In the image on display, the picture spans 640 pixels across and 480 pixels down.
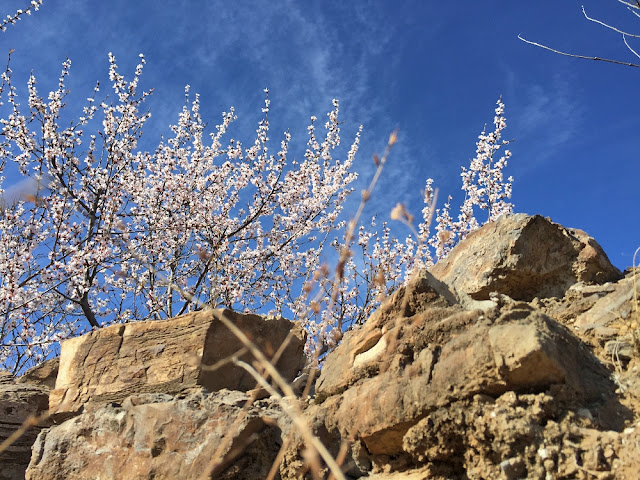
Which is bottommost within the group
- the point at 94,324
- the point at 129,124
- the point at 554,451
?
the point at 554,451

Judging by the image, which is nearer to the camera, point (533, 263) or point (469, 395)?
point (469, 395)

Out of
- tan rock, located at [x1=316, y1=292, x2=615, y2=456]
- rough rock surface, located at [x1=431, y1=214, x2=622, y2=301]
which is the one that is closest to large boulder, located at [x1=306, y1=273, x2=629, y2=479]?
tan rock, located at [x1=316, y1=292, x2=615, y2=456]

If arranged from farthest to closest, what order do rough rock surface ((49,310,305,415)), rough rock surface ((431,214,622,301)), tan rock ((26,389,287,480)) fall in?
rough rock surface ((49,310,305,415))
rough rock surface ((431,214,622,301))
tan rock ((26,389,287,480))

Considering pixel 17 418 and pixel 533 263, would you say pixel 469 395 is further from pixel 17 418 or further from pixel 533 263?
pixel 17 418

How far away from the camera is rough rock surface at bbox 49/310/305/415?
418cm

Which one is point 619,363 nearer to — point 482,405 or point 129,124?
point 482,405

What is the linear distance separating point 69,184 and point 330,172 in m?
5.63

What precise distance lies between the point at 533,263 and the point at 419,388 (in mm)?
1727

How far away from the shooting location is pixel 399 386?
299 cm

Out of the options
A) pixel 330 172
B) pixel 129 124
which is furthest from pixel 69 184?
pixel 330 172

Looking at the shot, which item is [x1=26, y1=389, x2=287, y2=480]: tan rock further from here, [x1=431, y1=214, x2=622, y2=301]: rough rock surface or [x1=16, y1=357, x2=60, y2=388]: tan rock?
[x1=16, y1=357, x2=60, y2=388]: tan rock

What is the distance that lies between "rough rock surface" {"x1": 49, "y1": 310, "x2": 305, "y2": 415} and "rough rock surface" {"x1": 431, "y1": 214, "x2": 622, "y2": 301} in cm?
157

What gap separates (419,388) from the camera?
2885mm

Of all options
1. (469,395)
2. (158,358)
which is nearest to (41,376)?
(158,358)
